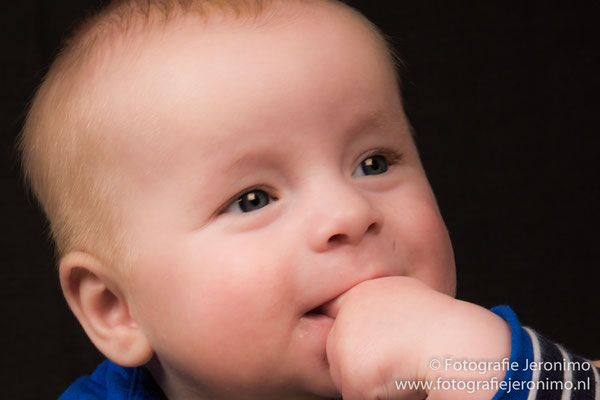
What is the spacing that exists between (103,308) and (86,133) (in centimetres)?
24

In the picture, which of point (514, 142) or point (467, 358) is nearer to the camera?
point (467, 358)

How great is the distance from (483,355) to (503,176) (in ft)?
4.95

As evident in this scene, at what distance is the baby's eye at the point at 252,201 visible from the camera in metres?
1.15

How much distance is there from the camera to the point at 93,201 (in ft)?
4.13

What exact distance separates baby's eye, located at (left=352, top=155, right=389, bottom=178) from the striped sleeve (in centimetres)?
28

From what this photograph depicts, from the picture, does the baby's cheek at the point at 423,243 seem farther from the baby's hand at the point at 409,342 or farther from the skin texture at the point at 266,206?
the baby's hand at the point at 409,342

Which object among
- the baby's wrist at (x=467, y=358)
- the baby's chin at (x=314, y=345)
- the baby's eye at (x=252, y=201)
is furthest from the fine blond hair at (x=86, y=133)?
the baby's wrist at (x=467, y=358)

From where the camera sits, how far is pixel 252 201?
3.77 ft

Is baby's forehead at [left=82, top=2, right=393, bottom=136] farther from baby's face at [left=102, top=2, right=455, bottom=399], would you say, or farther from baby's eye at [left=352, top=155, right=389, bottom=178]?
baby's eye at [left=352, top=155, right=389, bottom=178]

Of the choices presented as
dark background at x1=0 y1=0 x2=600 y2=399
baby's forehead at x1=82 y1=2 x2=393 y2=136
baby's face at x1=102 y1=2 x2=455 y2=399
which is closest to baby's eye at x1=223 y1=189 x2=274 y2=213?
baby's face at x1=102 y1=2 x2=455 y2=399

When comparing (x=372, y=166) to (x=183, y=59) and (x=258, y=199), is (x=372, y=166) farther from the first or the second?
(x=183, y=59)

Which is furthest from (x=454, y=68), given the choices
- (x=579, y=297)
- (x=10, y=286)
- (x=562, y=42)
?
(x=10, y=286)

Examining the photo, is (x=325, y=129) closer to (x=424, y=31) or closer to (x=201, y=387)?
(x=201, y=387)

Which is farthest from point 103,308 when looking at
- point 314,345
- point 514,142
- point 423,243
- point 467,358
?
point 514,142
